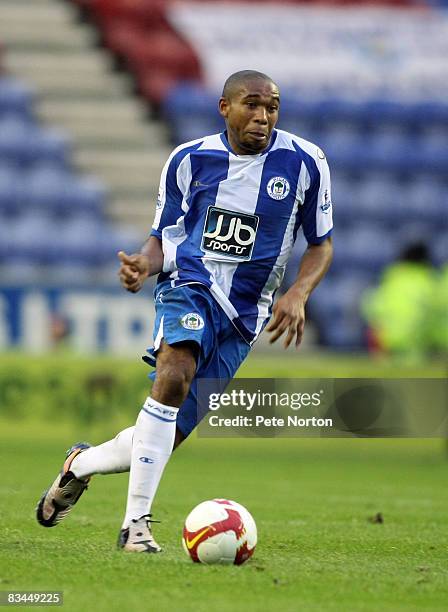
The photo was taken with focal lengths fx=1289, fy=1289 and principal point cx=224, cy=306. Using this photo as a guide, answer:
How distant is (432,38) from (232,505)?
15709 millimetres

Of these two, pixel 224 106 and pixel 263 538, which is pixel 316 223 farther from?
pixel 263 538

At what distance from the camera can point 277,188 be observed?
5340 mm

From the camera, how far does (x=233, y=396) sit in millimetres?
9773

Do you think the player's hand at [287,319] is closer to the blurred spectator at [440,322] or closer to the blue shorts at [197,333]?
the blue shorts at [197,333]

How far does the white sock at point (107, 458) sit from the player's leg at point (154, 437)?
0.69 feet

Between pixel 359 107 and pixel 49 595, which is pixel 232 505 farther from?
pixel 359 107

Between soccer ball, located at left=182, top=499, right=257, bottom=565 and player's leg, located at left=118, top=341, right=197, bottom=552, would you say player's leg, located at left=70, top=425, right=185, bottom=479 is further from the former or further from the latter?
soccer ball, located at left=182, top=499, right=257, bottom=565

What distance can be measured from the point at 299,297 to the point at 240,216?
468 mm

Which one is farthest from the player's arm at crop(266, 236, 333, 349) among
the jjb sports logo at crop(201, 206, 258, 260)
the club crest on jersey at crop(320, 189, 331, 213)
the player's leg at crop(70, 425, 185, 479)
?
the player's leg at crop(70, 425, 185, 479)

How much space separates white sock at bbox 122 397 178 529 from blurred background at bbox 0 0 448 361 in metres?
10.3

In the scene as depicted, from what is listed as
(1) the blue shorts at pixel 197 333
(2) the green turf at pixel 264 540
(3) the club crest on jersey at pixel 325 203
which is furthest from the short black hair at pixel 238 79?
(2) the green turf at pixel 264 540

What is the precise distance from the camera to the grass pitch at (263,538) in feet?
13.7

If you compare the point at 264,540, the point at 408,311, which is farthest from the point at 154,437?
the point at 408,311

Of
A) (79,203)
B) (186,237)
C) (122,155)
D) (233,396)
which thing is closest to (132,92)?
(122,155)
